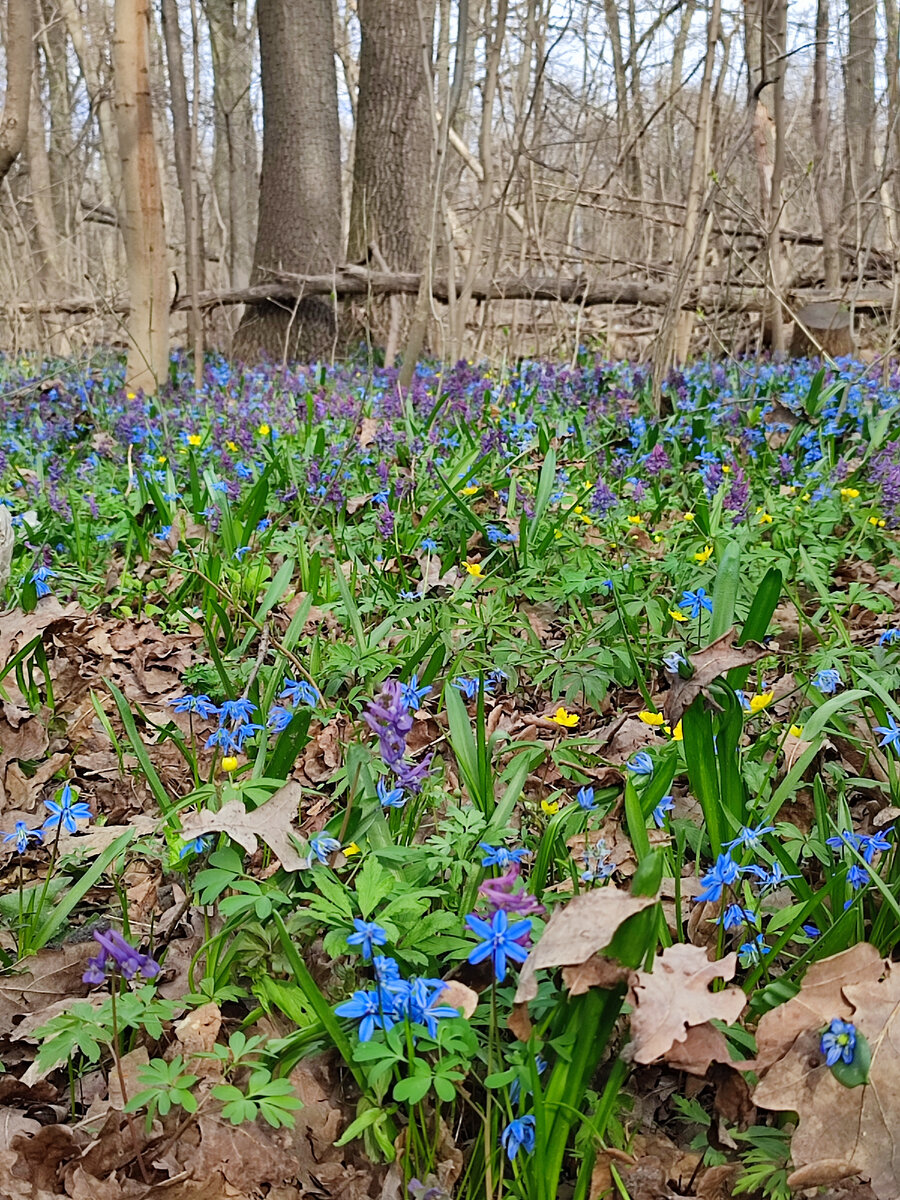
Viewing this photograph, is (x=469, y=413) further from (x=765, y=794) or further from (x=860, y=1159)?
(x=860, y=1159)

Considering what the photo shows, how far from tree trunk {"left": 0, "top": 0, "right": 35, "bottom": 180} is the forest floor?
2.39m

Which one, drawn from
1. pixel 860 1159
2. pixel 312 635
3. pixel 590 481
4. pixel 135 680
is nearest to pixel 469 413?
pixel 590 481

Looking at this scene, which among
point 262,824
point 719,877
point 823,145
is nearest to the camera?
point 719,877

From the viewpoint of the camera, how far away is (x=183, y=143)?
5676 mm

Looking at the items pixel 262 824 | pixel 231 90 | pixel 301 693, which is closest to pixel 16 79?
pixel 301 693

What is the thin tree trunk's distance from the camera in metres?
5.33

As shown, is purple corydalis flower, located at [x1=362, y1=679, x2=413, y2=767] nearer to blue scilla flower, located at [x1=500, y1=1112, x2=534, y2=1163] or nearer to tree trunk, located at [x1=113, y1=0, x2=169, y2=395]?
blue scilla flower, located at [x1=500, y1=1112, x2=534, y2=1163]

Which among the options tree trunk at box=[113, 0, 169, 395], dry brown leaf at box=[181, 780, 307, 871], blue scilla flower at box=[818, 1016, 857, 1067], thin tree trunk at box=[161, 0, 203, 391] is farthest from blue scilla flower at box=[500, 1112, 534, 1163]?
thin tree trunk at box=[161, 0, 203, 391]

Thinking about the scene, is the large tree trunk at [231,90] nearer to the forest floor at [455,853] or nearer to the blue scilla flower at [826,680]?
the forest floor at [455,853]

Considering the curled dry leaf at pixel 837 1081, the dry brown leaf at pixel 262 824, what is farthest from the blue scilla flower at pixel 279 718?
the curled dry leaf at pixel 837 1081

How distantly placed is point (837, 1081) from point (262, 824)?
0.88 metres

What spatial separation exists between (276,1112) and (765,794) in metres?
1.06

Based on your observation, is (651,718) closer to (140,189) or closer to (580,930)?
(580,930)

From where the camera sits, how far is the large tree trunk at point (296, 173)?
25.7 ft
